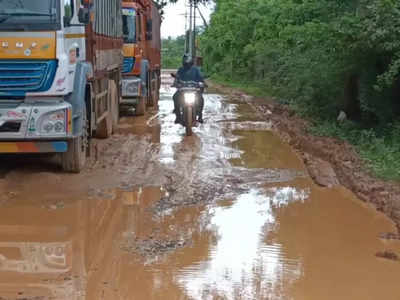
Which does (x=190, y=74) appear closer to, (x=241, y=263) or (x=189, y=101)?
(x=189, y=101)

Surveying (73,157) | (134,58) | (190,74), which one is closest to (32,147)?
(73,157)

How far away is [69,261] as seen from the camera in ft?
18.4

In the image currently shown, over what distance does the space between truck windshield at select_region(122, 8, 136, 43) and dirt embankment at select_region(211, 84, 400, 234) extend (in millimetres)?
4161

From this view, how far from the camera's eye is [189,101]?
13.1 m

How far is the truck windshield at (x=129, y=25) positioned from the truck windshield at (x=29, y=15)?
827 cm

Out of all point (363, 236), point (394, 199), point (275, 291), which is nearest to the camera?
point (275, 291)

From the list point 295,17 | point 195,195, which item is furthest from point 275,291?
point 295,17

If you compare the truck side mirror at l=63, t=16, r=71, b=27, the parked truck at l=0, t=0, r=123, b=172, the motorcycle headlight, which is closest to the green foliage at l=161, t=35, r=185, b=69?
the motorcycle headlight

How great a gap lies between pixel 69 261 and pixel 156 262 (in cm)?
74

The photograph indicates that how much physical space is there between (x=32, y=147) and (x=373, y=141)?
242 inches

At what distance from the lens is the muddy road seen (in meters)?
5.11

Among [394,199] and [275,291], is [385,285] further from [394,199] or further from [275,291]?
[394,199]

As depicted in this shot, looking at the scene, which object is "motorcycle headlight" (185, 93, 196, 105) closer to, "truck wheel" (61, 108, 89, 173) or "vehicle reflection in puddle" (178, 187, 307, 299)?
"truck wheel" (61, 108, 89, 173)

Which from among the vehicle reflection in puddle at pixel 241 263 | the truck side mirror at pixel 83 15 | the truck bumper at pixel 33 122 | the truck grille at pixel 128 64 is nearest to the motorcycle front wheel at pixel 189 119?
the truck grille at pixel 128 64
